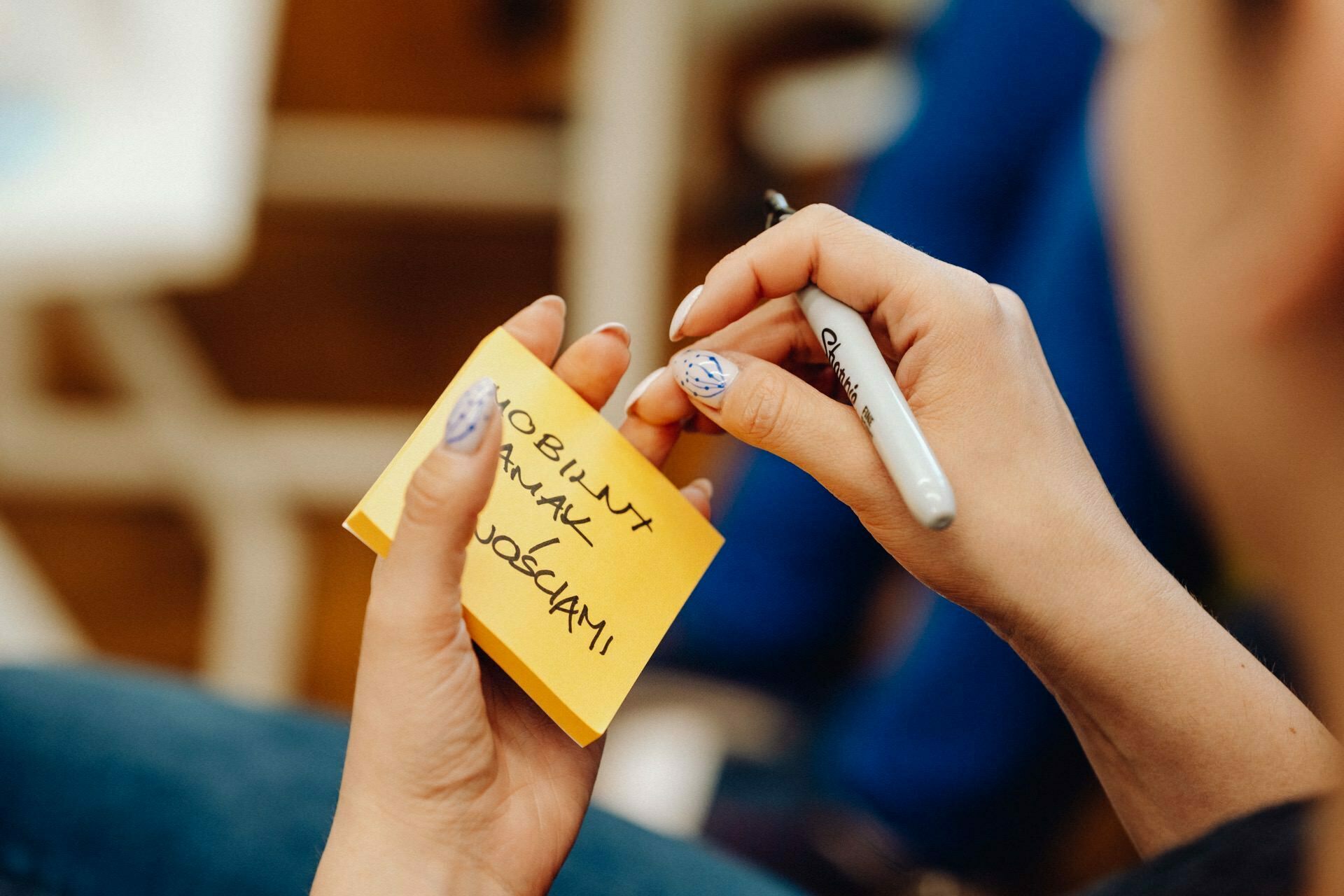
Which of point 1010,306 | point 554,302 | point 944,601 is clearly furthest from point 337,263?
point 1010,306

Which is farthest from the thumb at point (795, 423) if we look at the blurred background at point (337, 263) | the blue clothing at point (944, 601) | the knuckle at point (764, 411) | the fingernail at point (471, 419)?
the blurred background at point (337, 263)

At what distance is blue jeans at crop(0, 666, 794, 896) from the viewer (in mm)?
576

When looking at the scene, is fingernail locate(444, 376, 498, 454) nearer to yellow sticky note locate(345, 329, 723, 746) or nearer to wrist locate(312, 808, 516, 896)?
yellow sticky note locate(345, 329, 723, 746)

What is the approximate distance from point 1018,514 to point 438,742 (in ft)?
0.92

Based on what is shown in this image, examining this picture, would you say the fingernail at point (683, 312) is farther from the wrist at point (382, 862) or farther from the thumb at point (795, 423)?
the wrist at point (382, 862)

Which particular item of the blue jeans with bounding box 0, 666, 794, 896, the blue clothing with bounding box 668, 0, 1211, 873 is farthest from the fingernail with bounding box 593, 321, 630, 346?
the blue clothing with bounding box 668, 0, 1211, 873

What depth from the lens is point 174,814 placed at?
1.96ft

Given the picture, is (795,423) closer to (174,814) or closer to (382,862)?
(382,862)

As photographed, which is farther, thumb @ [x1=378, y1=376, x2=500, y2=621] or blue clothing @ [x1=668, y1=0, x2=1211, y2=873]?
blue clothing @ [x1=668, y1=0, x2=1211, y2=873]

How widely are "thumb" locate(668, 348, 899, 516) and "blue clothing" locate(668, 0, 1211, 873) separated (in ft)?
1.39

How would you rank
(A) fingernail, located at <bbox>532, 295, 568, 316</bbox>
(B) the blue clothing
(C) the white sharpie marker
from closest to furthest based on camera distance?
→ (C) the white sharpie marker < (A) fingernail, located at <bbox>532, 295, 568, 316</bbox> < (B) the blue clothing

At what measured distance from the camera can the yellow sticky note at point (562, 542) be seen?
1.52 feet

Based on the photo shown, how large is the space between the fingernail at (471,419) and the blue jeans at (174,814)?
0.95 feet

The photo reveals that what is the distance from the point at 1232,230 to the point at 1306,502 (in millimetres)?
169
